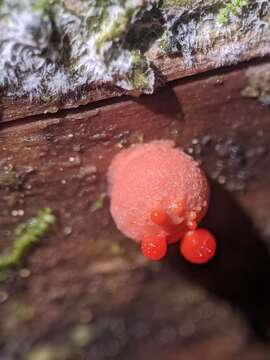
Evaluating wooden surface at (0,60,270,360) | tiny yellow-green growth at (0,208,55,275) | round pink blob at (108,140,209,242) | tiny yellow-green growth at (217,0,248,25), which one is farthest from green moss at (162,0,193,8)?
tiny yellow-green growth at (0,208,55,275)

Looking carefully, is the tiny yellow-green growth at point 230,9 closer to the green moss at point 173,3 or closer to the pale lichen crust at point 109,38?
the pale lichen crust at point 109,38

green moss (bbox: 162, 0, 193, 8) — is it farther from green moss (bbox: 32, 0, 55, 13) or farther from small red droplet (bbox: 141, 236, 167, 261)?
small red droplet (bbox: 141, 236, 167, 261)

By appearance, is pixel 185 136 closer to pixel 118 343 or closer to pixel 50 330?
pixel 50 330

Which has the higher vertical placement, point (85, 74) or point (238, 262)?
point (85, 74)

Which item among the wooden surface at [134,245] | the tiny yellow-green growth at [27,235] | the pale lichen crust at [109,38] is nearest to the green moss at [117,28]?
the pale lichen crust at [109,38]

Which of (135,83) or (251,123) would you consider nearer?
(135,83)

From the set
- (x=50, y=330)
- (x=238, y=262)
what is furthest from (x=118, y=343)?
(x=238, y=262)

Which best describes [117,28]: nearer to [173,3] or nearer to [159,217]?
[173,3]
